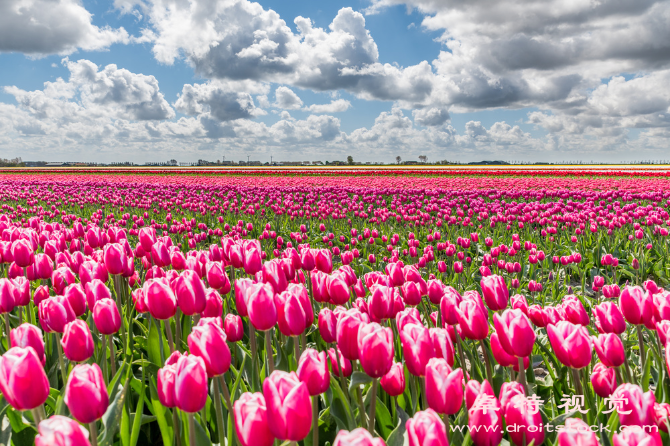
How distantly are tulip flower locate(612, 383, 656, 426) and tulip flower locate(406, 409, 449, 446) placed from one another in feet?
2.44

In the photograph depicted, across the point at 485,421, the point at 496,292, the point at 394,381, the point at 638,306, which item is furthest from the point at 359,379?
the point at 638,306

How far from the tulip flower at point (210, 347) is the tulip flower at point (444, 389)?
2.43 feet

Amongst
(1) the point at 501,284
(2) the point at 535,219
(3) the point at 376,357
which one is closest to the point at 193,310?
(3) the point at 376,357

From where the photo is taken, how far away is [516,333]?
1.65 meters

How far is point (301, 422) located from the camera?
1112 mm

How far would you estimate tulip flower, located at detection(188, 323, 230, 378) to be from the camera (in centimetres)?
151

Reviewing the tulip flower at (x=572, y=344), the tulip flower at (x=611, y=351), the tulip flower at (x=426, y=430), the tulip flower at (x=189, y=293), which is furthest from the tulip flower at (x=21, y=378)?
the tulip flower at (x=611, y=351)

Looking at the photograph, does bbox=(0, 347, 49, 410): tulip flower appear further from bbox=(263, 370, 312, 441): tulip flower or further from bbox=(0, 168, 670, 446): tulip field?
A: bbox=(263, 370, 312, 441): tulip flower

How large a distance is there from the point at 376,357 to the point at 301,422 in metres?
0.46

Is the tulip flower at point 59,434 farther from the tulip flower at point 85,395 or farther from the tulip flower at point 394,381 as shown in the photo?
the tulip flower at point 394,381

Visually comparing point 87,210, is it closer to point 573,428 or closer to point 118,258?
point 118,258

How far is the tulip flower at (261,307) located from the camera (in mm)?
1776

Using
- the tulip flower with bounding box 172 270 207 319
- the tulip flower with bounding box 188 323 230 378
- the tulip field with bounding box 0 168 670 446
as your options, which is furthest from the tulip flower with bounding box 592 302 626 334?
the tulip flower with bounding box 172 270 207 319

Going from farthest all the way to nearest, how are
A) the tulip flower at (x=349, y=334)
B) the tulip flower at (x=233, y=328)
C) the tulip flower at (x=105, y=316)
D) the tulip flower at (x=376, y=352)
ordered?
the tulip flower at (x=233, y=328) < the tulip flower at (x=105, y=316) < the tulip flower at (x=349, y=334) < the tulip flower at (x=376, y=352)
